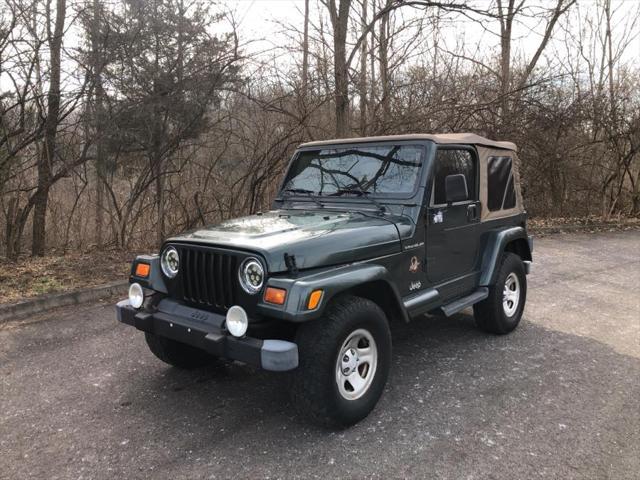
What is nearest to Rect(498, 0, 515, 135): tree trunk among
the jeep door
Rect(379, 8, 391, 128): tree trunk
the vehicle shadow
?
Rect(379, 8, 391, 128): tree trunk

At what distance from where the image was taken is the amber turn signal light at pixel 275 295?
273 centimetres

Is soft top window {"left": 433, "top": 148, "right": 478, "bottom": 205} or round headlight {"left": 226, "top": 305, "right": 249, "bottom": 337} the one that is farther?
soft top window {"left": 433, "top": 148, "right": 478, "bottom": 205}

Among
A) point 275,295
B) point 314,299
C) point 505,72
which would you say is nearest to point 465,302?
point 314,299

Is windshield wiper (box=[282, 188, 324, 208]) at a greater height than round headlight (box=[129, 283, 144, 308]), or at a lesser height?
greater

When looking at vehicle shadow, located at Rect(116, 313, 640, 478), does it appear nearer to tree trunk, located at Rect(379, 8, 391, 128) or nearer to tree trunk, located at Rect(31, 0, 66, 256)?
tree trunk, located at Rect(31, 0, 66, 256)

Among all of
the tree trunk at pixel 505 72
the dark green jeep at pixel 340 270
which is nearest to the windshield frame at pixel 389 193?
the dark green jeep at pixel 340 270

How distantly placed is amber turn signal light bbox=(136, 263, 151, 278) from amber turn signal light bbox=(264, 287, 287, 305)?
114cm

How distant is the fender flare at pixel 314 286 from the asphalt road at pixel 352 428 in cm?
83

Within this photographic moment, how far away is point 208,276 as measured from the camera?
3109 millimetres

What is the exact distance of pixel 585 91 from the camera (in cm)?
1330

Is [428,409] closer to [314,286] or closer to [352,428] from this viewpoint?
[352,428]

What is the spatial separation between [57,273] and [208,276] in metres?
4.64

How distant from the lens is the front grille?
2.99 meters

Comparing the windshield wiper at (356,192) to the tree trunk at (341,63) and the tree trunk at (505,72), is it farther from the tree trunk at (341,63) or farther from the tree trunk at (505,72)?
the tree trunk at (505,72)
